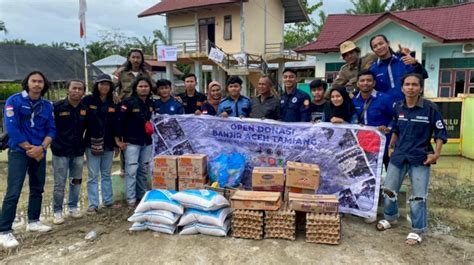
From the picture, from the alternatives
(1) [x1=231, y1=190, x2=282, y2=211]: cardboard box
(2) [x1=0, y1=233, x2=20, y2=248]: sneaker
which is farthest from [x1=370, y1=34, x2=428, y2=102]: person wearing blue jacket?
(2) [x1=0, y1=233, x2=20, y2=248]: sneaker

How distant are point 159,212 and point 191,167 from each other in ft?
2.62

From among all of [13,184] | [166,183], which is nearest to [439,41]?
[166,183]

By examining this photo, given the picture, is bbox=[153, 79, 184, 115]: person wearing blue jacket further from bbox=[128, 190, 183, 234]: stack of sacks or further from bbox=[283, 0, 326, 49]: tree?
bbox=[283, 0, 326, 49]: tree

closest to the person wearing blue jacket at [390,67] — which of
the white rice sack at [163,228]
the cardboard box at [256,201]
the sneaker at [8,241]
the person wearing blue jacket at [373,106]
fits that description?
the person wearing blue jacket at [373,106]

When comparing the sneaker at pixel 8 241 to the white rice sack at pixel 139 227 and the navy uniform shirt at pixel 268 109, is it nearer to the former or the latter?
the white rice sack at pixel 139 227

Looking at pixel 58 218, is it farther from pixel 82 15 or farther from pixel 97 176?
pixel 82 15

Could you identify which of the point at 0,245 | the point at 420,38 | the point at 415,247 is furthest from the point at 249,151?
the point at 420,38

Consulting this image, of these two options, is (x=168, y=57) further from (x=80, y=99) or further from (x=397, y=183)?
(x=397, y=183)

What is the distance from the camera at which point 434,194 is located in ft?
19.8

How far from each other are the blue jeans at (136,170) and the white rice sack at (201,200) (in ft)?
3.59

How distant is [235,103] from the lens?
5.27 meters

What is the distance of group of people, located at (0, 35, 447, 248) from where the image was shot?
394 centimetres

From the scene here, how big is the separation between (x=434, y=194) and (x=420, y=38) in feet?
35.1

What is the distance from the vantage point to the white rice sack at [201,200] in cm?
396
